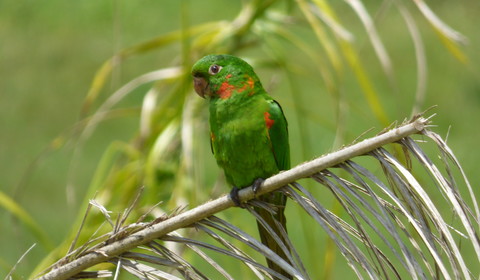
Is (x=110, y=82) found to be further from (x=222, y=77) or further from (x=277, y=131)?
(x=277, y=131)

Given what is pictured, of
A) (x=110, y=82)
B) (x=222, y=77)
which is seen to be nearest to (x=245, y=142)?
(x=222, y=77)

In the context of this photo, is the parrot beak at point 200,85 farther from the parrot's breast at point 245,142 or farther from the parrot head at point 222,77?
the parrot's breast at point 245,142

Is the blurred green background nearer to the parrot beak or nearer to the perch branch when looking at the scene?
the parrot beak

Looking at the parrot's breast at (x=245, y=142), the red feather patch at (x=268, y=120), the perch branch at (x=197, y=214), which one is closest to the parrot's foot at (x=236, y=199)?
the perch branch at (x=197, y=214)

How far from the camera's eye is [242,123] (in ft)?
8.45

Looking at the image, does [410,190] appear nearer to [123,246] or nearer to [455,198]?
[455,198]

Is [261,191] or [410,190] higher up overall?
[410,190]

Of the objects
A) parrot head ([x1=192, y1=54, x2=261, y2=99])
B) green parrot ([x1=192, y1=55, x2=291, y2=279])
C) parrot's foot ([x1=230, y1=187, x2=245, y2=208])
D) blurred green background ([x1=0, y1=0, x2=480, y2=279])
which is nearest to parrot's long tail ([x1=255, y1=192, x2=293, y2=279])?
green parrot ([x1=192, y1=55, x2=291, y2=279])

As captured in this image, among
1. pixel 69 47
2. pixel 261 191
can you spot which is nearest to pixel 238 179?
pixel 261 191

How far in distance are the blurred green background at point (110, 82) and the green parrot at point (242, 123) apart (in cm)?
376

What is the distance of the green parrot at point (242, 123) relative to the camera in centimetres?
256

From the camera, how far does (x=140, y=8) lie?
8750 mm

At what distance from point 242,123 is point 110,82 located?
5.33m

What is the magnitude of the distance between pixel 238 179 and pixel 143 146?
0.99 metres
